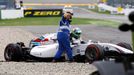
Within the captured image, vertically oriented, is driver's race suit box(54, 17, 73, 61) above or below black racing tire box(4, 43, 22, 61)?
above

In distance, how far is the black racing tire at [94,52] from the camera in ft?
39.5

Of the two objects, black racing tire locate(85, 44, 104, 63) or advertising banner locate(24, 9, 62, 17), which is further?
advertising banner locate(24, 9, 62, 17)

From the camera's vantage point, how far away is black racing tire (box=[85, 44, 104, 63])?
1205 cm

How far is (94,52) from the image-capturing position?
1232 cm

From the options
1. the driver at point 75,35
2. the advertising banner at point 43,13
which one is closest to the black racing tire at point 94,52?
the driver at point 75,35

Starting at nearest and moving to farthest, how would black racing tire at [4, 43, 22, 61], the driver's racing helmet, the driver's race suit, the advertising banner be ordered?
1. the driver's race suit
2. the driver's racing helmet
3. black racing tire at [4, 43, 22, 61]
4. the advertising banner

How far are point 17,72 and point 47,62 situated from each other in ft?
8.29

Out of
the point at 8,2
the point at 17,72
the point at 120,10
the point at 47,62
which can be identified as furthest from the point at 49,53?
the point at 120,10

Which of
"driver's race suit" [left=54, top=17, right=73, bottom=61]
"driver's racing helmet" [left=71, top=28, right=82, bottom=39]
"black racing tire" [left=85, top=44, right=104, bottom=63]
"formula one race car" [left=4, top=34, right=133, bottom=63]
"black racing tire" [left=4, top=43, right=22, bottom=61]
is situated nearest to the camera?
"black racing tire" [left=85, top=44, right=104, bottom=63]

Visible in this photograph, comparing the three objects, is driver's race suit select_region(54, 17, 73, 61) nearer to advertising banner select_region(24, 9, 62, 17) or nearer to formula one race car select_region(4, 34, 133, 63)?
formula one race car select_region(4, 34, 133, 63)

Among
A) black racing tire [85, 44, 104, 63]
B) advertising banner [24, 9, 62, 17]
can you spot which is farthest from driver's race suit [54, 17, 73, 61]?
advertising banner [24, 9, 62, 17]

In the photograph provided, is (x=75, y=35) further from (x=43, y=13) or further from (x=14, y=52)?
(x=43, y=13)

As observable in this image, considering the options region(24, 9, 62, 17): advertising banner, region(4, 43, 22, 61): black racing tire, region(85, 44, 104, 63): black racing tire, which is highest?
region(85, 44, 104, 63): black racing tire

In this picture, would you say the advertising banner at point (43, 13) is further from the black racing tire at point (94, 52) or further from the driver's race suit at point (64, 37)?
the black racing tire at point (94, 52)
